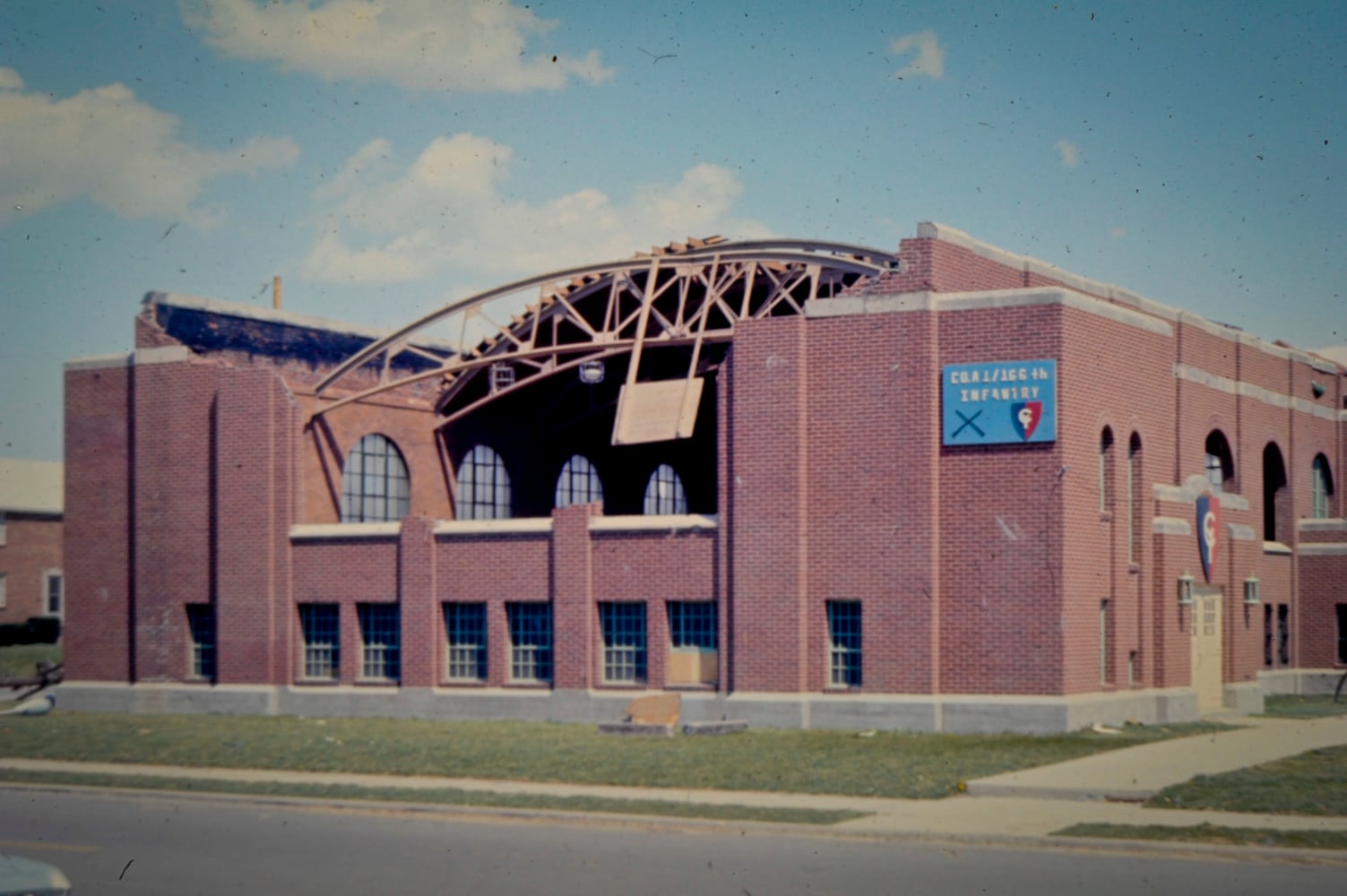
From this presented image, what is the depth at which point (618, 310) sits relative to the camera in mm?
38688

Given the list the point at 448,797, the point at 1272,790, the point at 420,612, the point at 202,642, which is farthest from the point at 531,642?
the point at 1272,790

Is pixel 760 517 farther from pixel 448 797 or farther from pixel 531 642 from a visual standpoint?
pixel 448 797

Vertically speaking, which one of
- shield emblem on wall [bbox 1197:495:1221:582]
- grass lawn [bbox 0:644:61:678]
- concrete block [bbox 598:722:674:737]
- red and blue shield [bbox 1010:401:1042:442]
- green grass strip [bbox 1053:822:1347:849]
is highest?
red and blue shield [bbox 1010:401:1042:442]

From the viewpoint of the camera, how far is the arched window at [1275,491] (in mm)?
43062

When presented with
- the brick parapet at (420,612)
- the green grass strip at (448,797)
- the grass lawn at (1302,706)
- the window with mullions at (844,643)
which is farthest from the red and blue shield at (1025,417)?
the brick parapet at (420,612)

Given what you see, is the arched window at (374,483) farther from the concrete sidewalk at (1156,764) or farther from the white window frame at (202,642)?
the concrete sidewalk at (1156,764)

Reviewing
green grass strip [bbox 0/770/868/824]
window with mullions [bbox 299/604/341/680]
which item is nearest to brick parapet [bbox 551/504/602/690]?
window with mullions [bbox 299/604/341/680]

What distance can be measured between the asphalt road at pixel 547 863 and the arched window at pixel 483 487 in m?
26.0

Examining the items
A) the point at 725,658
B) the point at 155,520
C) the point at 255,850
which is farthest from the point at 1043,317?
the point at 155,520

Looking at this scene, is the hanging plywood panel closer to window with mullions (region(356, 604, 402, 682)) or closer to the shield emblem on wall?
window with mullions (region(356, 604, 402, 682))

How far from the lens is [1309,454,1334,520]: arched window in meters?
46.1

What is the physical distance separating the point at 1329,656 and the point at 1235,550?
866 centimetres

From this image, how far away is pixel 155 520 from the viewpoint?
37.6m

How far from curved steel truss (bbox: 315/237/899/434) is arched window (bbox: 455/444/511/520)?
73.1 inches
